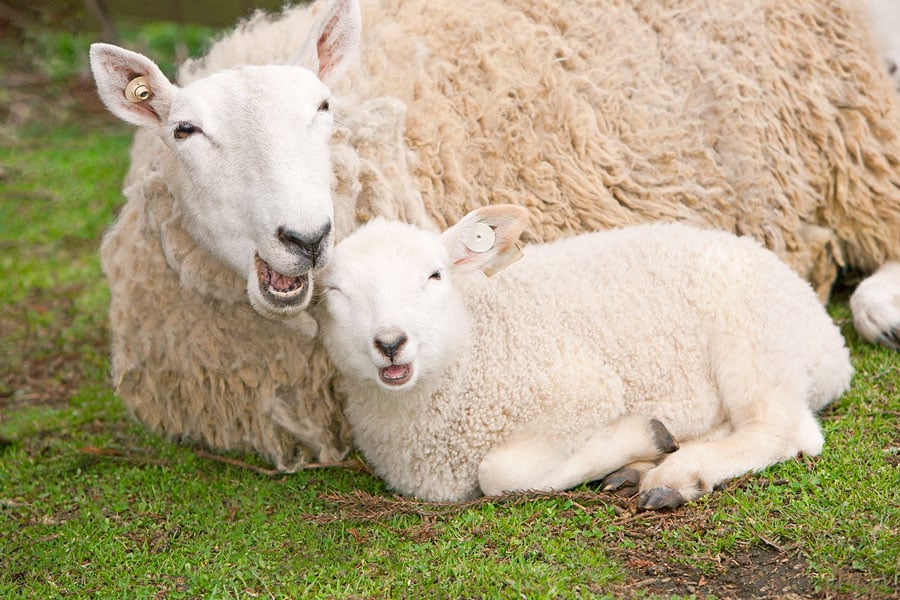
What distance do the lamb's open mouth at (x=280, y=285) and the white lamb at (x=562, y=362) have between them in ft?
0.32

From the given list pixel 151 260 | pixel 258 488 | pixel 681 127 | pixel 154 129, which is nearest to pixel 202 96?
pixel 154 129

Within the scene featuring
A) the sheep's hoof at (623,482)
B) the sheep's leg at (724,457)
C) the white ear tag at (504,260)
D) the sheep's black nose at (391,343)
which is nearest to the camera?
the sheep's black nose at (391,343)

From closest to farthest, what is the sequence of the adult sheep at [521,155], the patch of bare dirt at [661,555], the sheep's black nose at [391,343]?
the patch of bare dirt at [661,555], the sheep's black nose at [391,343], the adult sheep at [521,155]

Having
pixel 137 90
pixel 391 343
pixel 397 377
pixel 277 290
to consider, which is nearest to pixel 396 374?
pixel 397 377

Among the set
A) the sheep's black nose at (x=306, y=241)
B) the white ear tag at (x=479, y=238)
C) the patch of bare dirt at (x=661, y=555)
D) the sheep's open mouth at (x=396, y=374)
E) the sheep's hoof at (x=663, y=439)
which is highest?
the sheep's black nose at (x=306, y=241)

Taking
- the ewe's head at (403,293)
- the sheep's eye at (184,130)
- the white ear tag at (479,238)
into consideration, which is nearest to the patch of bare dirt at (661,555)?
the ewe's head at (403,293)

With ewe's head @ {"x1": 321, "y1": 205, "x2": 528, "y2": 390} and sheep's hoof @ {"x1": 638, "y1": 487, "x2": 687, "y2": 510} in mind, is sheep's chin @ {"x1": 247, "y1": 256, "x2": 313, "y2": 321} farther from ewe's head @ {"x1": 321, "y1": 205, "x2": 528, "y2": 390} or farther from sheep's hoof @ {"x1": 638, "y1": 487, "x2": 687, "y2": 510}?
sheep's hoof @ {"x1": 638, "y1": 487, "x2": 687, "y2": 510}

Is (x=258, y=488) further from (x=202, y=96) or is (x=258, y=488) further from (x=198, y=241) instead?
(x=202, y=96)

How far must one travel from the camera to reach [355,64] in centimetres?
452

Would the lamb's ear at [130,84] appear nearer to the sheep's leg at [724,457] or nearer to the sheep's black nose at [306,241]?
the sheep's black nose at [306,241]

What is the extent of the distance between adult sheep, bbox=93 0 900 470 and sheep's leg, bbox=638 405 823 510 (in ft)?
4.31

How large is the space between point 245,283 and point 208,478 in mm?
946

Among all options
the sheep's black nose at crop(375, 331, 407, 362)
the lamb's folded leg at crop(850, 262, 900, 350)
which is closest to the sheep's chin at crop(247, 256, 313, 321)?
the sheep's black nose at crop(375, 331, 407, 362)

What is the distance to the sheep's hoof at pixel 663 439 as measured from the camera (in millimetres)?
3775
